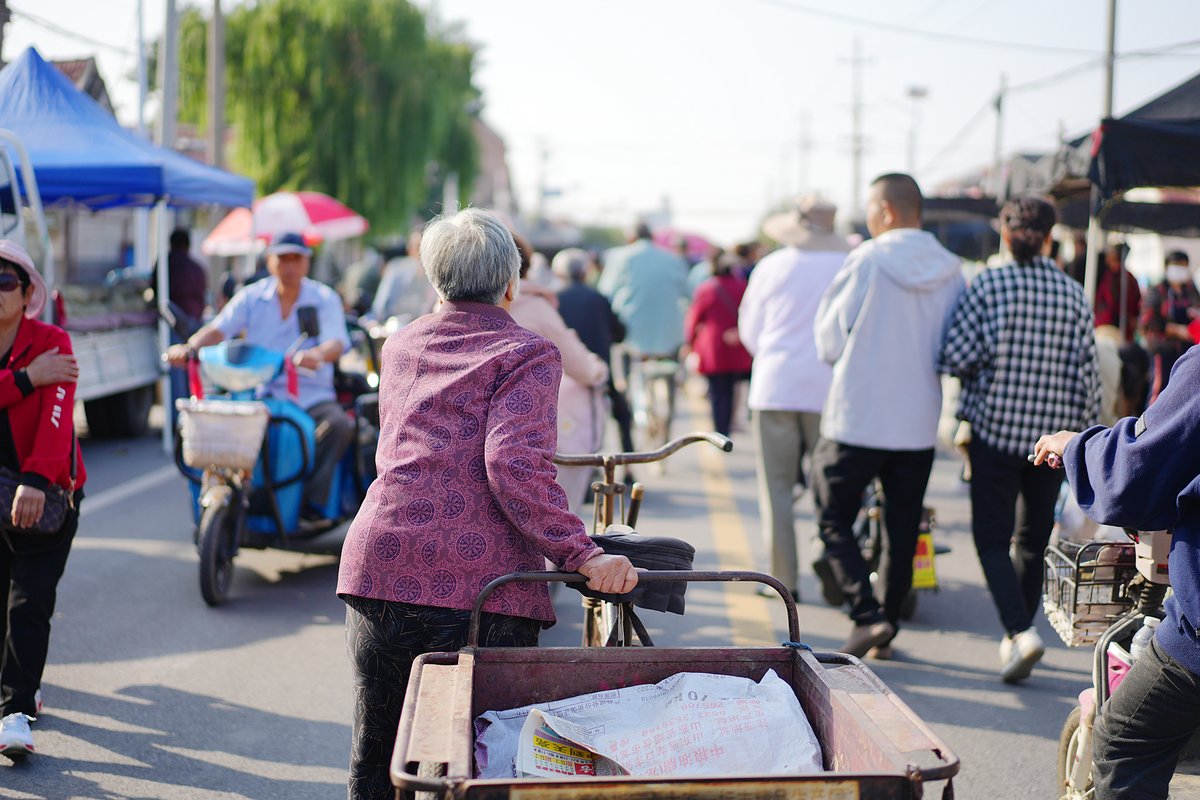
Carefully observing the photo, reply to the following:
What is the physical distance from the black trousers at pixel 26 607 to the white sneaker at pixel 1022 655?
12.4 feet

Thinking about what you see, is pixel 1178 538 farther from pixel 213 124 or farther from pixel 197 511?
pixel 213 124

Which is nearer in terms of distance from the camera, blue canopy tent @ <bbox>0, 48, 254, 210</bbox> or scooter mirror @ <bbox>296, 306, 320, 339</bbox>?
scooter mirror @ <bbox>296, 306, 320, 339</bbox>

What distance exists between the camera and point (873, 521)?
6.73 meters

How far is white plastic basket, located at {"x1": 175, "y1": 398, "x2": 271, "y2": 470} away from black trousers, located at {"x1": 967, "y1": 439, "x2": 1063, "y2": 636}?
3508 millimetres

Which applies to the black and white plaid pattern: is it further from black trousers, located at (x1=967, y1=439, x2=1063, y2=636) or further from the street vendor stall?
the street vendor stall

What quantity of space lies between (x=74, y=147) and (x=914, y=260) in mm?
8469

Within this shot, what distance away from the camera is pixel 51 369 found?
14.3 feet

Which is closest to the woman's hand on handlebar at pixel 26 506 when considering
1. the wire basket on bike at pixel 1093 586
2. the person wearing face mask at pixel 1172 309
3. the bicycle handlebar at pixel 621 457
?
the bicycle handlebar at pixel 621 457

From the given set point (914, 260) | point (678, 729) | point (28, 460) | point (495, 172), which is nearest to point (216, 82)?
point (914, 260)

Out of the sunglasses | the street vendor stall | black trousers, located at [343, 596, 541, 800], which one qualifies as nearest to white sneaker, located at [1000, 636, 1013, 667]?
Result: black trousers, located at [343, 596, 541, 800]

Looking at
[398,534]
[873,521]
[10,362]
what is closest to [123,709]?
[10,362]

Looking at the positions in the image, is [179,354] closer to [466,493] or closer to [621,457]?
[621,457]

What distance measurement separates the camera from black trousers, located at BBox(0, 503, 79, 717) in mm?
4410

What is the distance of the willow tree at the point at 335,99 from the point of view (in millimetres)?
27516
